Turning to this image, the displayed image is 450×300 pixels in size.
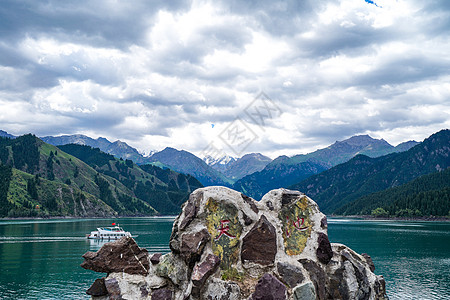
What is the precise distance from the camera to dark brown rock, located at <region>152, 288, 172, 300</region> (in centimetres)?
2575

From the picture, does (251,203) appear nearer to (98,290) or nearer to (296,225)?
(296,225)

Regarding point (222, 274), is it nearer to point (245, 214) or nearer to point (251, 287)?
point (251, 287)

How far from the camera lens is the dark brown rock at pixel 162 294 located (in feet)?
84.5

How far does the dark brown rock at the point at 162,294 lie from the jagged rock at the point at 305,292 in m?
8.83

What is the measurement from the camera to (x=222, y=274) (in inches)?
1000

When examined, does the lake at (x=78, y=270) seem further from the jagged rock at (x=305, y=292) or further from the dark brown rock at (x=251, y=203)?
the dark brown rock at (x=251, y=203)

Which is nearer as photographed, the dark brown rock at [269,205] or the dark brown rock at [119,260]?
the dark brown rock at [119,260]

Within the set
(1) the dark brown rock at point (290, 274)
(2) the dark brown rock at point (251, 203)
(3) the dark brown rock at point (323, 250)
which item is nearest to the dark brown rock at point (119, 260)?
(2) the dark brown rock at point (251, 203)

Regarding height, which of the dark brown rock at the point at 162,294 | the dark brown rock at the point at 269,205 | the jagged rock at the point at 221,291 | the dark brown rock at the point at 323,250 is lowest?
the dark brown rock at the point at 162,294

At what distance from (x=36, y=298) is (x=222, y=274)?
1685 inches

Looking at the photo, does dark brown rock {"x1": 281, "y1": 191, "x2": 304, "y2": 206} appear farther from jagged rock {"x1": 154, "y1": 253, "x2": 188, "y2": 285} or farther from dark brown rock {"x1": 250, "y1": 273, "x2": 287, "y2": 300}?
jagged rock {"x1": 154, "y1": 253, "x2": 188, "y2": 285}

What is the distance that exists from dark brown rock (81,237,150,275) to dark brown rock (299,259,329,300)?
40.1 feet

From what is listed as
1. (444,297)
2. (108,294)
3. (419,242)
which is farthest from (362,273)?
(419,242)

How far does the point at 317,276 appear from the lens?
2692 cm
